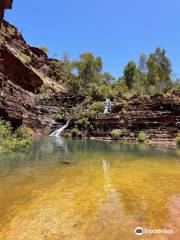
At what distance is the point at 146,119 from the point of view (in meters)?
40.6

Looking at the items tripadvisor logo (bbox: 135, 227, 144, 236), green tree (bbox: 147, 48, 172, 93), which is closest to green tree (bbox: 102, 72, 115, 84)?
green tree (bbox: 147, 48, 172, 93)

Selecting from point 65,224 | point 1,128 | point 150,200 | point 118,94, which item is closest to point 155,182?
point 150,200

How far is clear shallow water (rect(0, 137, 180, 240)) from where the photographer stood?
6121 mm

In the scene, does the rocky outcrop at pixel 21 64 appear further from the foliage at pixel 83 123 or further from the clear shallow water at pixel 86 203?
the clear shallow water at pixel 86 203

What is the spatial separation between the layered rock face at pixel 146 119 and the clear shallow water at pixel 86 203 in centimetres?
2469

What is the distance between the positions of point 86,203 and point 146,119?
3382 cm

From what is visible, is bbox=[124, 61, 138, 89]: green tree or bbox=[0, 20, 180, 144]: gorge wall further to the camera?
bbox=[124, 61, 138, 89]: green tree

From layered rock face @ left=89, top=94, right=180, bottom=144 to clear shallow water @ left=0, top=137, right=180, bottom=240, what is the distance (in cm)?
2469

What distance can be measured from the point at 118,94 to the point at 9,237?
5052 centimetres

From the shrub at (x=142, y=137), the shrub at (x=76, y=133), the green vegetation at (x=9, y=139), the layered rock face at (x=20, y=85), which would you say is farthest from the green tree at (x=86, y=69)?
the green vegetation at (x=9, y=139)

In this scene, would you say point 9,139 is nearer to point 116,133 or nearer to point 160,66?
point 116,133

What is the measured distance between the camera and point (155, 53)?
66.6m

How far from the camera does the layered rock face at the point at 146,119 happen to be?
123 feet

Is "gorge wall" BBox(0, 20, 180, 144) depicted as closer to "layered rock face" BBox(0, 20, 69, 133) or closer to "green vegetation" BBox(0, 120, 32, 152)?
"layered rock face" BBox(0, 20, 69, 133)
